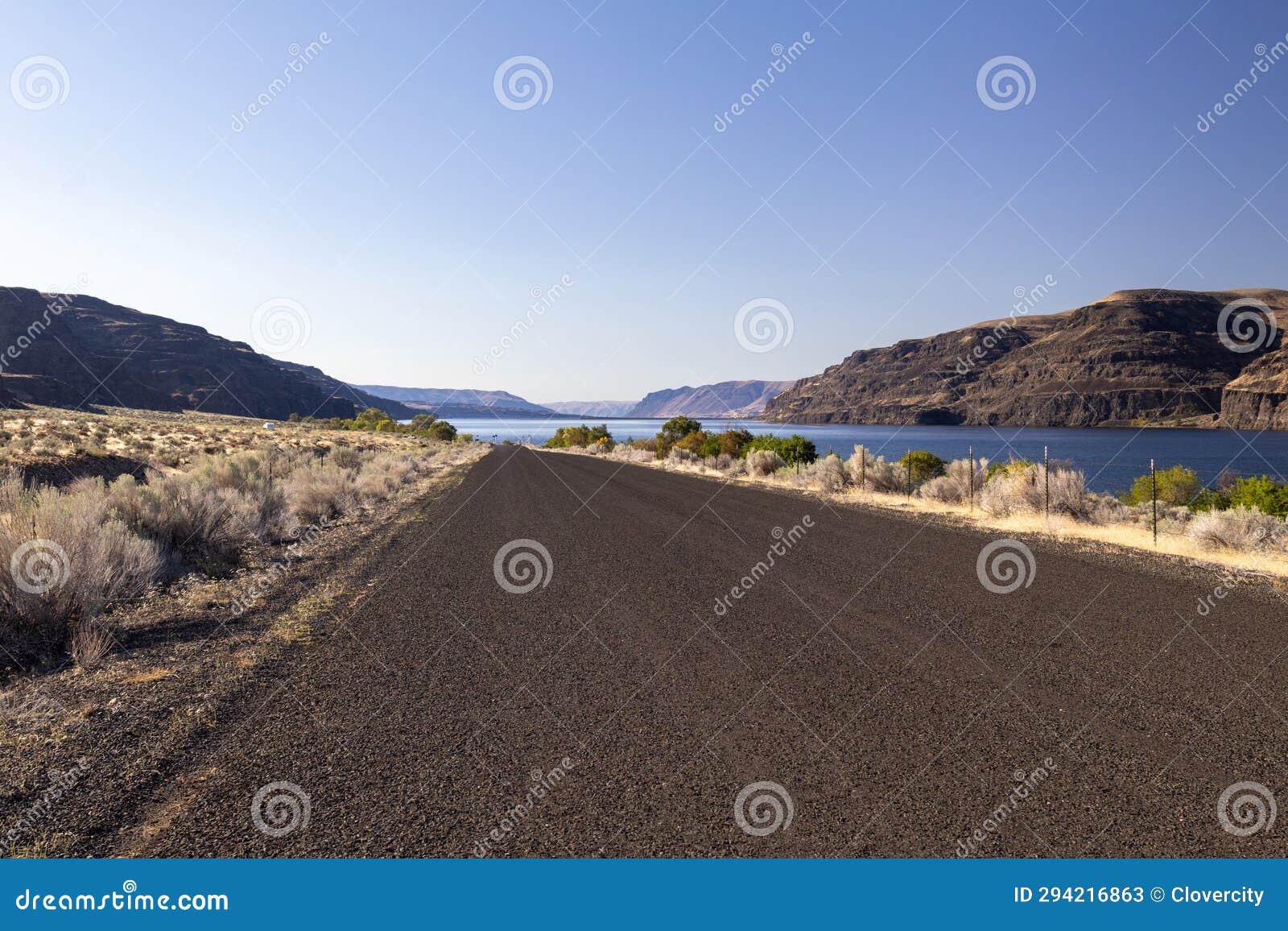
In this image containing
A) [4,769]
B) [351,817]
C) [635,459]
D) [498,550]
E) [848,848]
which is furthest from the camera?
[635,459]

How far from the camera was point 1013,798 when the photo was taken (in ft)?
12.4

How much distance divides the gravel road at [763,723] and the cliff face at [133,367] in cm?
7996

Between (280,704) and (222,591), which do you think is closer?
(280,704)

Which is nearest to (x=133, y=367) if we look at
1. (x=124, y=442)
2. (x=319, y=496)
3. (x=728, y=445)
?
(x=124, y=442)

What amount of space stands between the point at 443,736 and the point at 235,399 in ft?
526

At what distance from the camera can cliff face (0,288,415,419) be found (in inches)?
4011

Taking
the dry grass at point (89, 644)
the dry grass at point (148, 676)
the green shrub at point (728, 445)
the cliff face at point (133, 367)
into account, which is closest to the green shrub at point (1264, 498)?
the dry grass at point (148, 676)

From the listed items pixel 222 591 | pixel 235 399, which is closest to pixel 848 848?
pixel 222 591

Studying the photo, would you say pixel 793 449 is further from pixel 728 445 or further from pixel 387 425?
pixel 387 425

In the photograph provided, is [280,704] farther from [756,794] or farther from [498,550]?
[498,550]

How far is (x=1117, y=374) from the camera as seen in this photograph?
473 ft

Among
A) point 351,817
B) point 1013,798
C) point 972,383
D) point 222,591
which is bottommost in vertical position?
point 222,591

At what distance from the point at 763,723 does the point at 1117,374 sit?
170928mm

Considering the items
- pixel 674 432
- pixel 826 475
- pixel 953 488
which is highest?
pixel 674 432
